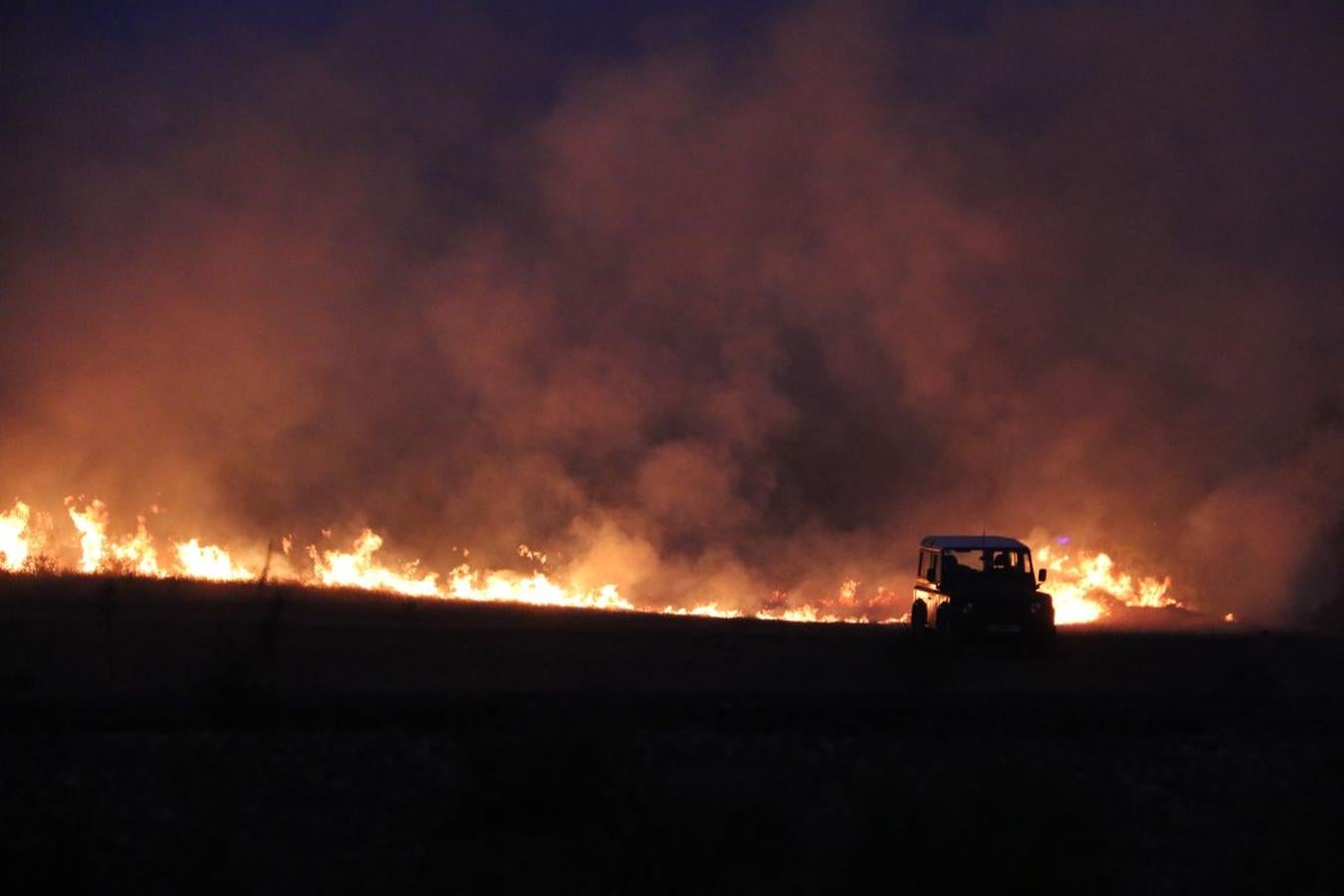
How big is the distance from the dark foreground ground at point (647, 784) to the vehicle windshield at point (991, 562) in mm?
4894

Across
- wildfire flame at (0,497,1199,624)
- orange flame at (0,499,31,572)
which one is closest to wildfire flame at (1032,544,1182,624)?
wildfire flame at (0,497,1199,624)

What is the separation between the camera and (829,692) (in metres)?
19.5

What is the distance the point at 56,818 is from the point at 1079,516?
1953 inches

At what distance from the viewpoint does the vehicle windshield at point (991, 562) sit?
27062 mm

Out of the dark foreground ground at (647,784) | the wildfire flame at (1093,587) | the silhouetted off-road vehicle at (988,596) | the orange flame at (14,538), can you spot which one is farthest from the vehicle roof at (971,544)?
the orange flame at (14,538)

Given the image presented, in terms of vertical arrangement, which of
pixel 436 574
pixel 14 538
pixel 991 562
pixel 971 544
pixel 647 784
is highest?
pixel 436 574

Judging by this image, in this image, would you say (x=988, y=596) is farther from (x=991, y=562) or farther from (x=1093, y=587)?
(x=1093, y=587)

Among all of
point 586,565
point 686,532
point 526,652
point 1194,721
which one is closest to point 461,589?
point 586,565

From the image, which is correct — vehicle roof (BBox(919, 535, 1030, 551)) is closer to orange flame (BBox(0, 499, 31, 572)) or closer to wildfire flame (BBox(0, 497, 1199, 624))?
wildfire flame (BBox(0, 497, 1199, 624))

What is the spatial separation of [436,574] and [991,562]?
27710mm

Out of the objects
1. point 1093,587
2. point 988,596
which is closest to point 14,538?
point 988,596

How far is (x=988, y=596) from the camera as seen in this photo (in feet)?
87.3

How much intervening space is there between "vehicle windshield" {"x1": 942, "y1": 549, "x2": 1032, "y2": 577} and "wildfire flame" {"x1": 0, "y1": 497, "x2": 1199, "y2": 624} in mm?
15257

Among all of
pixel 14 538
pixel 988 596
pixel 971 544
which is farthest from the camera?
pixel 14 538
